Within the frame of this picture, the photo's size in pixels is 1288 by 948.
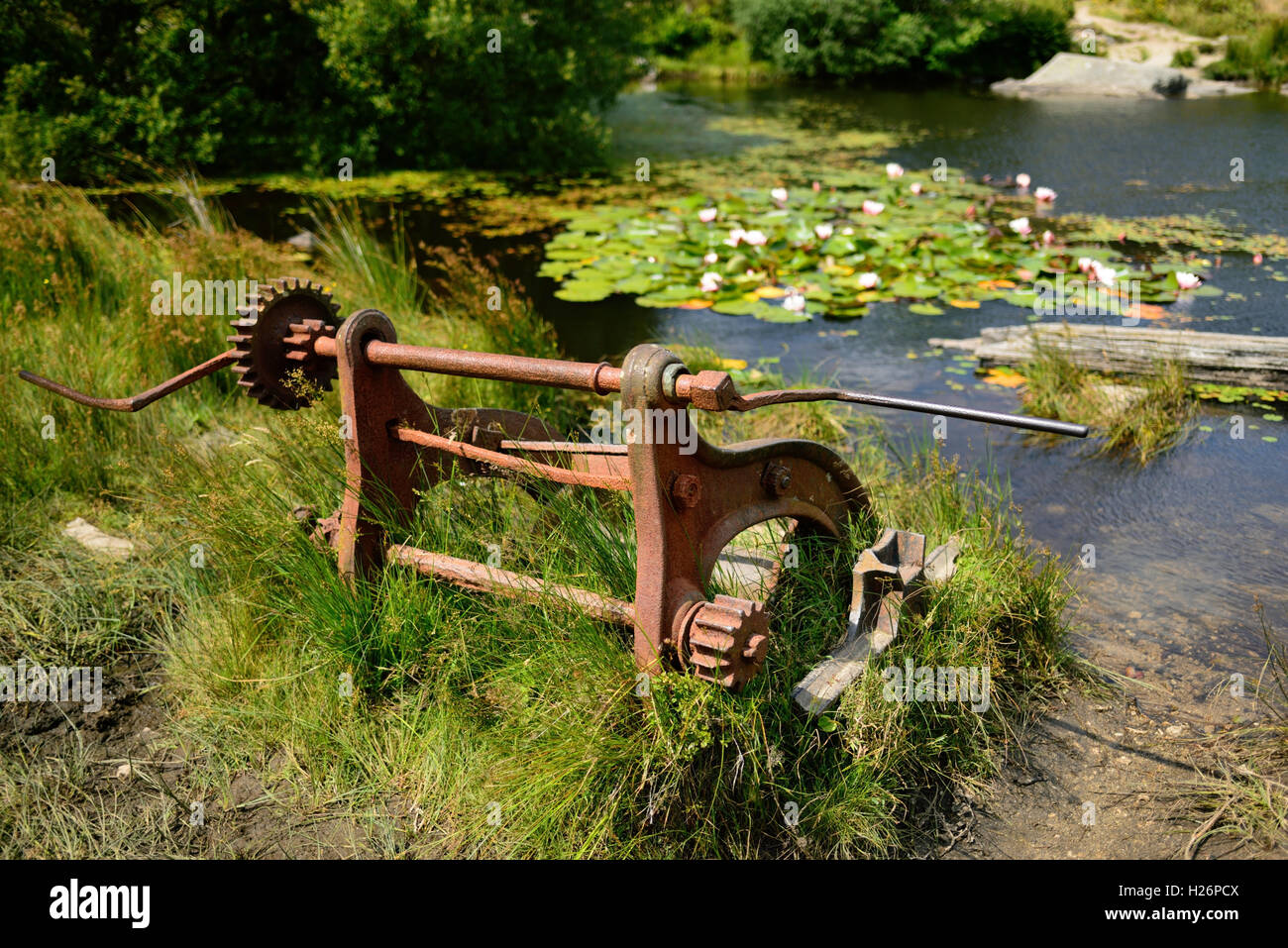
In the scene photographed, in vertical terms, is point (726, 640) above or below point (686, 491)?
below

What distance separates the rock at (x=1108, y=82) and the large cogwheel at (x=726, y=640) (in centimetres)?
1455

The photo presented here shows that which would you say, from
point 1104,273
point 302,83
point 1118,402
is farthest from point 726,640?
point 302,83

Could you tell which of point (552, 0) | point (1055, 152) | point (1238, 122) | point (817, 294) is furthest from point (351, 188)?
point (1238, 122)

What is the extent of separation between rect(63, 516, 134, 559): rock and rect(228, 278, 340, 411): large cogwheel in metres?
1.10

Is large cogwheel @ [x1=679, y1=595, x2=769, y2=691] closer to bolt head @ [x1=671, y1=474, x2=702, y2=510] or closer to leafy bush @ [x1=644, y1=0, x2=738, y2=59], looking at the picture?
bolt head @ [x1=671, y1=474, x2=702, y2=510]

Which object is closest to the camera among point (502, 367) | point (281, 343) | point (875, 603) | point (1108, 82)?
point (502, 367)

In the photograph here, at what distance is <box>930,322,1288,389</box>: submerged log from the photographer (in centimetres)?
497

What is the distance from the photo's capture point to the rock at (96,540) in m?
3.37

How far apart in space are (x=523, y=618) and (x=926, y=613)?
109 cm

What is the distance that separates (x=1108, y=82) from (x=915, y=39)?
381cm

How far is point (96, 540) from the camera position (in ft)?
11.3

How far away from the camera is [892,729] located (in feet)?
8.28

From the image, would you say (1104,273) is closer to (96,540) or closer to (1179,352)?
(1179,352)
